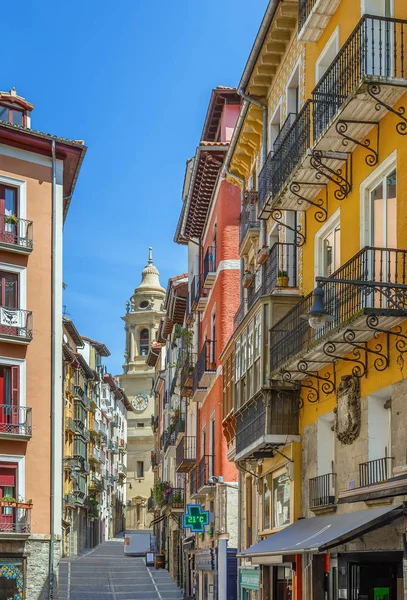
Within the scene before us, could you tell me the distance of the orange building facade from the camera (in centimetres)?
3641

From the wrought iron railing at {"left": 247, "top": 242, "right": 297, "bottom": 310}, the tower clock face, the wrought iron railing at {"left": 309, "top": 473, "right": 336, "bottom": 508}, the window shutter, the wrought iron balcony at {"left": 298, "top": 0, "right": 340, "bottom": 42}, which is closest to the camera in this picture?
the wrought iron railing at {"left": 309, "top": 473, "right": 336, "bottom": 508}

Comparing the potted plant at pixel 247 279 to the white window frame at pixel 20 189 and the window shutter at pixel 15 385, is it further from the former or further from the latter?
the white window frame at pixel 20 189

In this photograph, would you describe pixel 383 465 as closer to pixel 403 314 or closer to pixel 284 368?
pixel 403 314

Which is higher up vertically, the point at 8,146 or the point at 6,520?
the point at 8,146

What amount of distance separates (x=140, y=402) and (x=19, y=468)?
89.6 meters

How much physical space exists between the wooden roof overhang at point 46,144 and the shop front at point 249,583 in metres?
17.1

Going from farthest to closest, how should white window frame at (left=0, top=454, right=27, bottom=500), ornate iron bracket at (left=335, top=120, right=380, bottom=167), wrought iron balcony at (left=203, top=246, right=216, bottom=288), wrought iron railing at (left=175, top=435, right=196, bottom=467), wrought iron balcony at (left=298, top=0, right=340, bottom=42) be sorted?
wrought iron railing at (left=175, top=435, right=196, bottom=467), wrought iron balcony at (left=203, top=246, right=216, bottom=288), white window frame at (left=0, top=454, right=27, bottom=500), wrought iron balcony at (left=298, top=0, right=340, bottom=42), ornate iron bracket at (left=335, top=120, right=380, bottom=167)

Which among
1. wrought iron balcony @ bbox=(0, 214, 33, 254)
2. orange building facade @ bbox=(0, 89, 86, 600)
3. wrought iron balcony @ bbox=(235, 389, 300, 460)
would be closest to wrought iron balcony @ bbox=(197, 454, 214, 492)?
orange building facade @ bbox=(0, 89, 86, 600)

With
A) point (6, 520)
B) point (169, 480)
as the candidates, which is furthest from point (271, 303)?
point (169, 480)

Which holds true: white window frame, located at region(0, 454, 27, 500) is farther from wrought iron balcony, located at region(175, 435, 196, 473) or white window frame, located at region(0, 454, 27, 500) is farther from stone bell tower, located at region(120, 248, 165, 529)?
stone bell tower, located at region(120, 248, 165, 529)

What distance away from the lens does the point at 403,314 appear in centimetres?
1493

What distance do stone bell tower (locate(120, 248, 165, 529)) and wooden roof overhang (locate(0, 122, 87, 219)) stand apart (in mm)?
73543

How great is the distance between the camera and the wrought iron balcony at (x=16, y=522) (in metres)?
36.0

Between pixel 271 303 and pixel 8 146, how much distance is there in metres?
19.8
